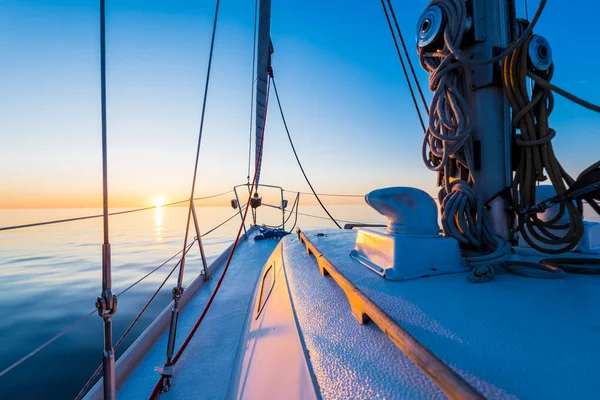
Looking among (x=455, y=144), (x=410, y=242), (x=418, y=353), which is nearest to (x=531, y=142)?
(x=455, y=144)

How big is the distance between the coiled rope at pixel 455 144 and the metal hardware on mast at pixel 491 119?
0.25 ft

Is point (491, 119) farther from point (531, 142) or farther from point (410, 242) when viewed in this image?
point (410, 242)

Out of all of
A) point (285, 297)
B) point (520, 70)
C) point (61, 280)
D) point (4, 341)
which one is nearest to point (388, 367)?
point (285, 297)

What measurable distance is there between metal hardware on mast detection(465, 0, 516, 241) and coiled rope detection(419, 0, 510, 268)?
8 centimetres

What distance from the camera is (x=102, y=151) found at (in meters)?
0.93

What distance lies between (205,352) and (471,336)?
183 cm

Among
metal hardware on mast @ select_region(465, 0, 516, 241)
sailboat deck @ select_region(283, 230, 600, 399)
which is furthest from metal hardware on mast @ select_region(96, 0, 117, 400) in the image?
metal hardware on mast @ select_region(465, 0, 516, 241)

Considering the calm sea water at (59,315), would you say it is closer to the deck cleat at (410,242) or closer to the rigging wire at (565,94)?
the deck cleat at (410,242)

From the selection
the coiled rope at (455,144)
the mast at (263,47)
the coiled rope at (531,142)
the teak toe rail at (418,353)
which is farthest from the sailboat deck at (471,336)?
the mast at (263,47)

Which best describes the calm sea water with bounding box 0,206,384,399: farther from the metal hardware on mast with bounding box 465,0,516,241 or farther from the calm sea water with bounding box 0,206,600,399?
→ the metal hardware on mast with bounding box 465,0,516,241

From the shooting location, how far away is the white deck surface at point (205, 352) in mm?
1623

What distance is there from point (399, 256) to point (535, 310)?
1.50 feet

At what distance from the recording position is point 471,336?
0.67 meters

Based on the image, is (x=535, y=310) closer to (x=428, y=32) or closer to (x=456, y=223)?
(x=456, y=223)
